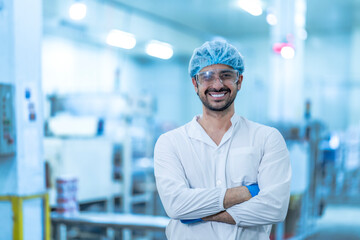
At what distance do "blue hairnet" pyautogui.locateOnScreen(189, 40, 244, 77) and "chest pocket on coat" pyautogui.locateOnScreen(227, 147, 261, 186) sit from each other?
1.25 ft

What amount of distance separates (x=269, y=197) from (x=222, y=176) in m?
0.20

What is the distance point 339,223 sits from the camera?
621 centimetres

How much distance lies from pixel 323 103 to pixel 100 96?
744cm

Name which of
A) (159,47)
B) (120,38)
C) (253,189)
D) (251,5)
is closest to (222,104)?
(253,189)

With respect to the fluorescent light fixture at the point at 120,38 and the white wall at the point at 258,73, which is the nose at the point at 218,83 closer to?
the fluorescent light fixture at the point at 120,38

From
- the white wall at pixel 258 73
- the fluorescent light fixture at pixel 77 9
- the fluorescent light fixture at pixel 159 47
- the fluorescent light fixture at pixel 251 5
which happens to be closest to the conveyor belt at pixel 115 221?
the fluorescent light fixture at pixel 77 9

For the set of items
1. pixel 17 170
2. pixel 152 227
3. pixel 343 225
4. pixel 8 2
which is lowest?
pixel 343 225

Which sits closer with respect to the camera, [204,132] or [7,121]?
[204,132]

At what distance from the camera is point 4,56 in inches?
111

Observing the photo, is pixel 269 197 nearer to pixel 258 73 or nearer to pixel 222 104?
pixel 222 104

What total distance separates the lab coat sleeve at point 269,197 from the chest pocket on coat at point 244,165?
0.03 m

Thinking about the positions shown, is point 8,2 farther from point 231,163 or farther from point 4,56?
point 231,163

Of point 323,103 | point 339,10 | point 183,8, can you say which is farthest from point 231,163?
point 323,103

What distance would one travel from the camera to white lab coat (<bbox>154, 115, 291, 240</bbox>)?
1.49m
